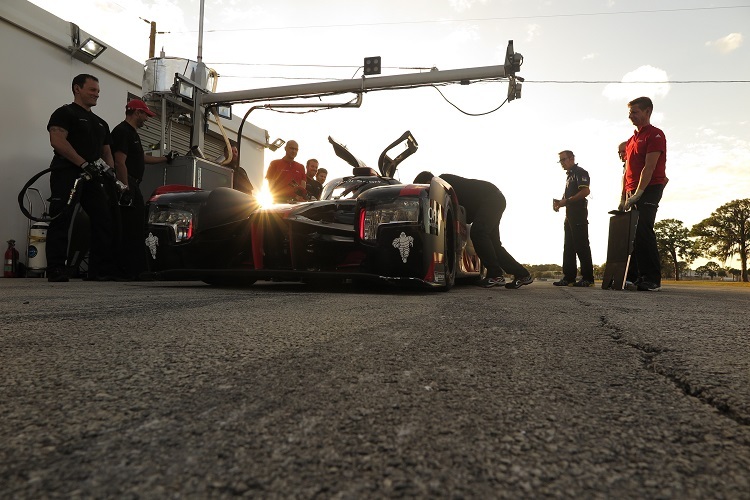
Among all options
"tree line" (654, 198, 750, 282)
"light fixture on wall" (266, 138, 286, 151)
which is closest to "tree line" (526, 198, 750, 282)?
"tree line" (654, 198, 750, 282)

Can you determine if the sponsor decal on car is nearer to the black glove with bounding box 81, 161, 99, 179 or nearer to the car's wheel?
the car's wheel

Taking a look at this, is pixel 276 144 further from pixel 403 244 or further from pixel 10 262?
pixel 403 244

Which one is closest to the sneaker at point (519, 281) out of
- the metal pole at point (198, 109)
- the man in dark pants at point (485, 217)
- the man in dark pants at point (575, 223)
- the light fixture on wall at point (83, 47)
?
the man in dark pants at point (485, 217)

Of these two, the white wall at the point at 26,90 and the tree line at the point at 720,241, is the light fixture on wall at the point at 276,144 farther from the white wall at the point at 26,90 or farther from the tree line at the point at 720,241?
the tree line at the point at 720,241

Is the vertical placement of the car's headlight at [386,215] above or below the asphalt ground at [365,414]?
above

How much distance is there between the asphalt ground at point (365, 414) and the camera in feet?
1.94

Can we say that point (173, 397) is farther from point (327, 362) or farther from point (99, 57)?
point (99, 57)

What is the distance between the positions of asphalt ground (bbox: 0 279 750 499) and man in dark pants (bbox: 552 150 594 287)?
17.5 ft

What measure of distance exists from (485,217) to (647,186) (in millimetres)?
1646

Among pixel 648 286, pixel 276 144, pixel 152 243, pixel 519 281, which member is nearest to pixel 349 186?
pixel 152 243

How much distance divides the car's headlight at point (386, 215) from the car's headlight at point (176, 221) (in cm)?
147

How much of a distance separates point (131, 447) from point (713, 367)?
1261 mm

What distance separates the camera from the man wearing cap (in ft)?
18.4

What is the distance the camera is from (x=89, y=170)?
4.75 m
